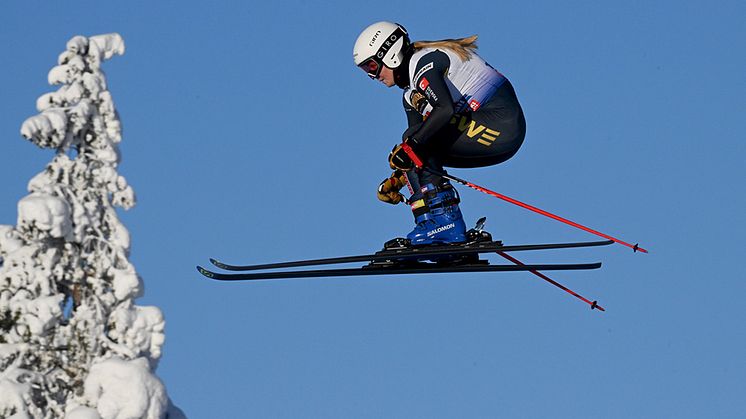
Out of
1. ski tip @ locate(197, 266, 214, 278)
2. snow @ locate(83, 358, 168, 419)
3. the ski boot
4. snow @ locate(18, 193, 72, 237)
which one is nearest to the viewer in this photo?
snow @ locate(83, 358, 168, 419)

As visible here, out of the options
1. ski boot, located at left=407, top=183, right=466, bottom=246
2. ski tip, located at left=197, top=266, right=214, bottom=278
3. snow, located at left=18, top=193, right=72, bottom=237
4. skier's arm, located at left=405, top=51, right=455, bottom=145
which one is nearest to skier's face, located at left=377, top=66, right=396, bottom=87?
skier's arm, located at left=405, top=51, right=455, bottom=145

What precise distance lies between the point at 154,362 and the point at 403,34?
3.58 metres

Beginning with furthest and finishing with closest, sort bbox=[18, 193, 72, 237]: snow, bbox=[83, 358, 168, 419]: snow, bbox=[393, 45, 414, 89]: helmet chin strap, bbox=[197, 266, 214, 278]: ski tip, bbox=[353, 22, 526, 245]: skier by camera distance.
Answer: bbox=[197, 266, 214, 278]: ski tip → bbox=[393, 45, 414, 89]: helmet chin strap → bbox=[353, 22, 526, 245]: skier → bbox=[18, 193, 72, 237]: snow → bbox=[83, 358, 168, 419]: snow

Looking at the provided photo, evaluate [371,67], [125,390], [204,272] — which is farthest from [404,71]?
[125,390]

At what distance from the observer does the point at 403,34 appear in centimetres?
1631

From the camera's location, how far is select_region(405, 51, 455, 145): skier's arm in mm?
16000

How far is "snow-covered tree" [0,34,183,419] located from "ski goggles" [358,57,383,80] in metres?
2.37

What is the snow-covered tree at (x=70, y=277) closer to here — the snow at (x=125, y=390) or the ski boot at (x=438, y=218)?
the snow at (x=125, y=390)

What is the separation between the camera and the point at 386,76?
16391mm

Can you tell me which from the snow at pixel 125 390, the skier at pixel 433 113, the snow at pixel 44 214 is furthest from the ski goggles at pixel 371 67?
the snow at pixel 125 390

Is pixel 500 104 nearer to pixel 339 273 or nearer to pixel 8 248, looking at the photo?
pixel 339 273

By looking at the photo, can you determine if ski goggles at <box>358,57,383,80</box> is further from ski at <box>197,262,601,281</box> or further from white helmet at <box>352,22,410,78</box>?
ski at <box>197,262,601,281</box>

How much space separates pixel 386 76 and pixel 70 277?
324cm

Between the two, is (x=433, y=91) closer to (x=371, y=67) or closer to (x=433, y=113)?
(x=433, y=113)
